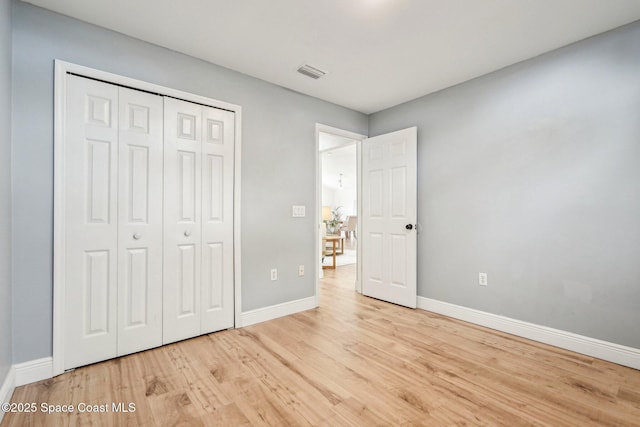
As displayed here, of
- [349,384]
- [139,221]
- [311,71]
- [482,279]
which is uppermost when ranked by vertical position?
[311,71]

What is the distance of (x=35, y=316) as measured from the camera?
1.91 meters

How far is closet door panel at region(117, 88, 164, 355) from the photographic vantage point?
222cm

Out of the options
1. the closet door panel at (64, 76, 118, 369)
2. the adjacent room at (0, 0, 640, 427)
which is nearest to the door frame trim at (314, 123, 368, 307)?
the adjacent room at (0, 0, 640, 427)

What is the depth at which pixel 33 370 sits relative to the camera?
1887 mm

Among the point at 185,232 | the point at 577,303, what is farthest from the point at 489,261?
the point at 185,232

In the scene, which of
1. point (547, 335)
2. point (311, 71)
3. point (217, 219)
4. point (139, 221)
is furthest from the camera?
point (311, 71)

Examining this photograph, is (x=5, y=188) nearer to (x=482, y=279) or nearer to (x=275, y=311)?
(x=275, y=311)

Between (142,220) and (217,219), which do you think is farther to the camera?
(217,219)

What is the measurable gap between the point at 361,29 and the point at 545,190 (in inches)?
80.9

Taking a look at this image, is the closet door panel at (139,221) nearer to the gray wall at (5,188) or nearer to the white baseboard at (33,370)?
the white baseboard at (33,370)

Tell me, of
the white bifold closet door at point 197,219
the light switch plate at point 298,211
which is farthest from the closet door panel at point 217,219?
the light switch plate at point 298,211

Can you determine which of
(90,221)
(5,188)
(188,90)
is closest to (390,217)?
(188,90)

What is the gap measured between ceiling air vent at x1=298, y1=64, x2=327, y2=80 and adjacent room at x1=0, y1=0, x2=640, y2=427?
30 millimetres

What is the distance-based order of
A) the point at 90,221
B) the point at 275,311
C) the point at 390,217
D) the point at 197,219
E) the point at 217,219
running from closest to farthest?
1. the point at 90,221
2. the point at 197,219
3. the point at 217,219
4. the point at 275,311
5. the point at 390,217
